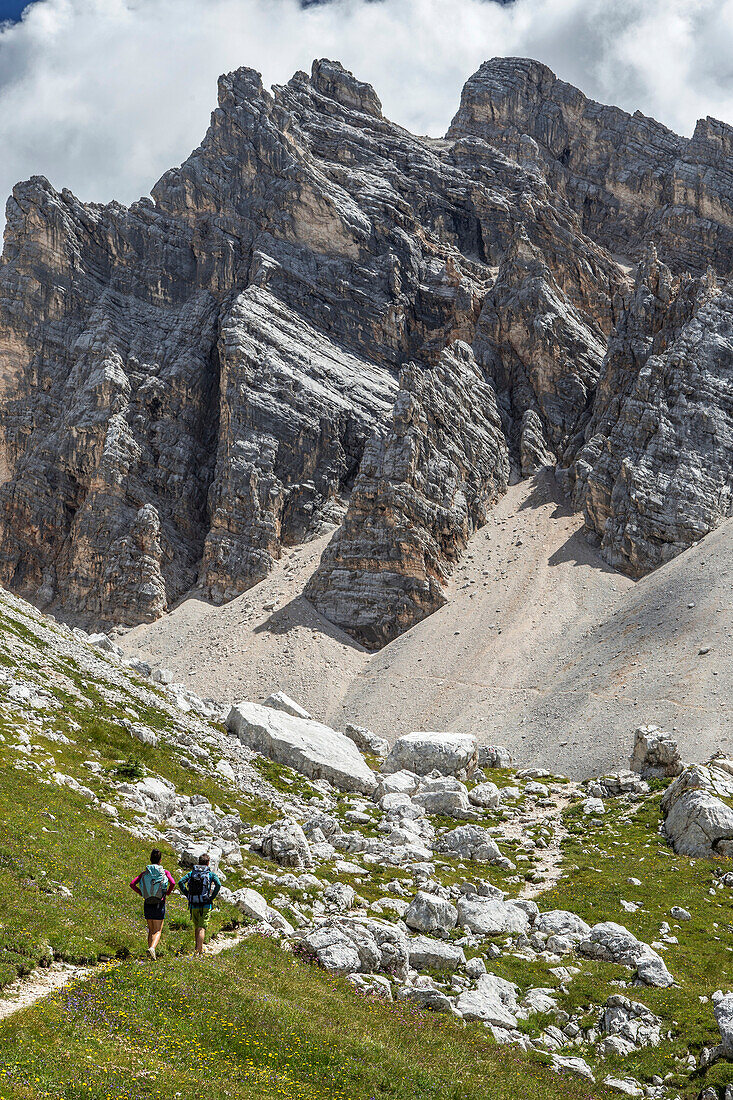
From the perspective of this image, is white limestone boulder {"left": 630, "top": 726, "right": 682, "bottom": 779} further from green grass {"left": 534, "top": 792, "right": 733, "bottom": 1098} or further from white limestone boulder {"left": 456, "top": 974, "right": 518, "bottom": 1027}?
white limestone boulder {"left": 456, "top": 974, "right": 518, "bottom": 1027}

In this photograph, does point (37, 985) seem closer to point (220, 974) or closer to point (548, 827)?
point (220, 974)

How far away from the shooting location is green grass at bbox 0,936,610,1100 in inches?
470

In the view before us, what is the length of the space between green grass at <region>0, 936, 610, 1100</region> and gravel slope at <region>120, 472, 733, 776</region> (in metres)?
52.4

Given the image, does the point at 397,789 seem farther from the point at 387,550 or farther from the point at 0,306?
the point at 0,306

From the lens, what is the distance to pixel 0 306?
431ft

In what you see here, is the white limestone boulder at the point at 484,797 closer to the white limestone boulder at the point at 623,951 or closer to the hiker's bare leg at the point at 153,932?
the white limestone boulder at the point at 623,951

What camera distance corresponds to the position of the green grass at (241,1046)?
1193 centimetres

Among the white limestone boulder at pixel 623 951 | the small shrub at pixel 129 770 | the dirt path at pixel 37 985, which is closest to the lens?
the dirt path at pixel 37 985

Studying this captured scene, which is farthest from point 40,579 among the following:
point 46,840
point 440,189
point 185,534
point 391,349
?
point 440,189

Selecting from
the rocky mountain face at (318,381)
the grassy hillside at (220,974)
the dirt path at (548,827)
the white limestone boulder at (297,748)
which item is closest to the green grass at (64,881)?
the grassy hillside at (220,974)

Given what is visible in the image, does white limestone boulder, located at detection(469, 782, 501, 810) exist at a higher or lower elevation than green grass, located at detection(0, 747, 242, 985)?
higher

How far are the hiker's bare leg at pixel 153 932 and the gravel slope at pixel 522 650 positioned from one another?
54244mm

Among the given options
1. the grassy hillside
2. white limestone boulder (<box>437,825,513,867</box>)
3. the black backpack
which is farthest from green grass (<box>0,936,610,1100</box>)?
white limestone boulder (<box>437,825,513,867</box>)

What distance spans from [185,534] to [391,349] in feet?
186
